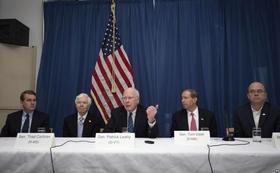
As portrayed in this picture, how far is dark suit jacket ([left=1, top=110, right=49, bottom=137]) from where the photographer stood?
3.59m

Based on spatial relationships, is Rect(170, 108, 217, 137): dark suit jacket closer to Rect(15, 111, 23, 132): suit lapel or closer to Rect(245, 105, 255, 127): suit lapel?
Rect(245, 105, 255, 127): suit lapel

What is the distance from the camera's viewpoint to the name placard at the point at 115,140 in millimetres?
2129

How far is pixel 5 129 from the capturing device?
11.8 feet

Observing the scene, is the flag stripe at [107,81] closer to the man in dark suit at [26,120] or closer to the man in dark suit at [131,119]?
the man in dark suit at [131,119]

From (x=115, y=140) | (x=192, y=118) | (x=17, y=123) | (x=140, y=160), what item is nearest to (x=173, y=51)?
(x=192, y=118)

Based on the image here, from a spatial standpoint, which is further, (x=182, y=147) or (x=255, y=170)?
(x=182, y=147)

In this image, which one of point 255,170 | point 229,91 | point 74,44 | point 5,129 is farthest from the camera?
point 74,44

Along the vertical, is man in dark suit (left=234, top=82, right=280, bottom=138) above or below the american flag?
below

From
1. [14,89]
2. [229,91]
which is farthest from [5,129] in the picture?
[229,91]

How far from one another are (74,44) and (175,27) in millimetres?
1844

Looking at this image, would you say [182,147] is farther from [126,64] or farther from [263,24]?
[263,24]

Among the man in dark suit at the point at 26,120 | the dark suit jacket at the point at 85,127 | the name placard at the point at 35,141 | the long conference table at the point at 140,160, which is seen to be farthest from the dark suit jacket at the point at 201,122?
the name placard at the point at 35,141

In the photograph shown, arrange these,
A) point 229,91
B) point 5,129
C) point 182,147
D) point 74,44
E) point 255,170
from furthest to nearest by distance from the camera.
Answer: point 74,44
point 229,91
point 5,129
point 182,147
point 255,170

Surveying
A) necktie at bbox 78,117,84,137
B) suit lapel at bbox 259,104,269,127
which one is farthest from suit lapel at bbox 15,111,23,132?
suit lapel at bbox 259,104,269,127
